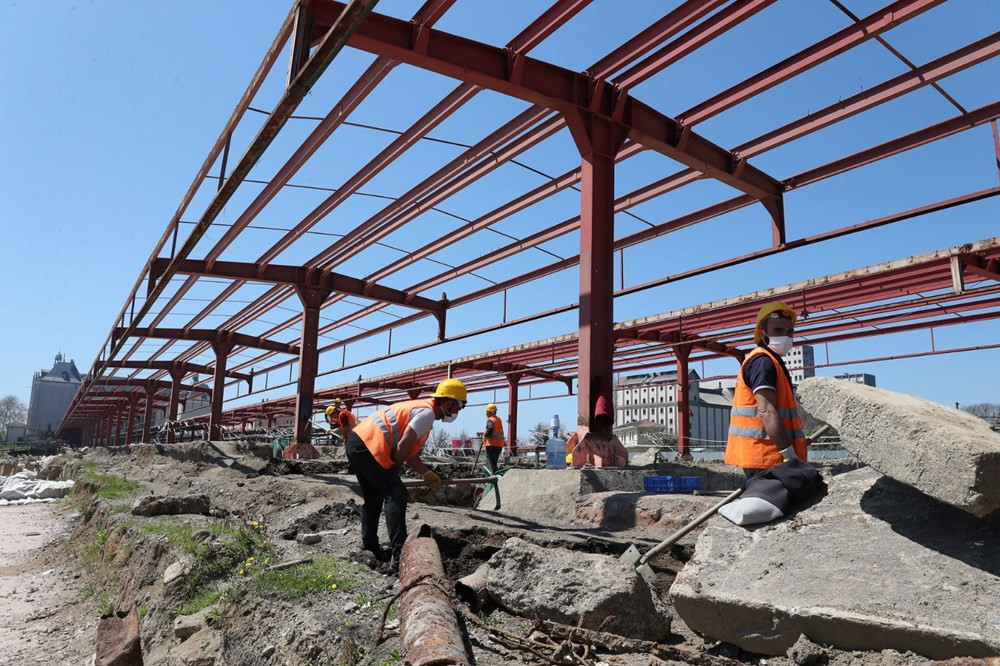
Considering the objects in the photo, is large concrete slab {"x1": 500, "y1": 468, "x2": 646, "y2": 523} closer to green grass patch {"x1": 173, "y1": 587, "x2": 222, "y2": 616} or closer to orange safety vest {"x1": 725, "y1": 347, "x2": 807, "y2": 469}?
green grass patch {"x1": 173, "y1": 587, "x2": 222, "y2": 616}

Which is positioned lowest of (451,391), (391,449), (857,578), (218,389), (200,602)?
(200,602)

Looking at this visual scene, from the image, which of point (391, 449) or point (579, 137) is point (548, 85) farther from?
point (391, 449)

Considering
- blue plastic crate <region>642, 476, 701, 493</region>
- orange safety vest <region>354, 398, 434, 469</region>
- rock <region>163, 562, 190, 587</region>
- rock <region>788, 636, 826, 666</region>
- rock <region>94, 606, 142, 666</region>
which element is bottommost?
rock <region>94, 606, 142, 666</region>

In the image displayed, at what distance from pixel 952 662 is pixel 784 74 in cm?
769

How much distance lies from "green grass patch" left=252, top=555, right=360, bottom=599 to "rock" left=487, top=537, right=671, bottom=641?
1125 mm

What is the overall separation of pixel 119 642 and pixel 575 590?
13.8ft

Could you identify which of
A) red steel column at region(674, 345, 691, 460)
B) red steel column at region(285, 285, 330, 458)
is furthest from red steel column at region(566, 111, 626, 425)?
red steel column at region(674, 345, 691, 460)

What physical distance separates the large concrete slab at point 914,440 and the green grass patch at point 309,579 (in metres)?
3.29

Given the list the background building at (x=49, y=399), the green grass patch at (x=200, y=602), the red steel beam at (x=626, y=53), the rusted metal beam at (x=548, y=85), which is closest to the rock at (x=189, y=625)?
the green grass patch at (x=200, y=602)

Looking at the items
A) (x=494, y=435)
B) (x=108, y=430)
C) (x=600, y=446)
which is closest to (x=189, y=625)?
(x=600, y=446)

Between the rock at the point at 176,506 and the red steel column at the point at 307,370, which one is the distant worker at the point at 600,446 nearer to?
the rock at the point at 176,506

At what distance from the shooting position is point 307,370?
18969 mm

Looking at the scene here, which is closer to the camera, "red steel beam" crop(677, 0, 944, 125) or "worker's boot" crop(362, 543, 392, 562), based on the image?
"worker's boot" crop(362, 543, 392, 562)

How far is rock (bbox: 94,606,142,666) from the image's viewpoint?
518 cm
